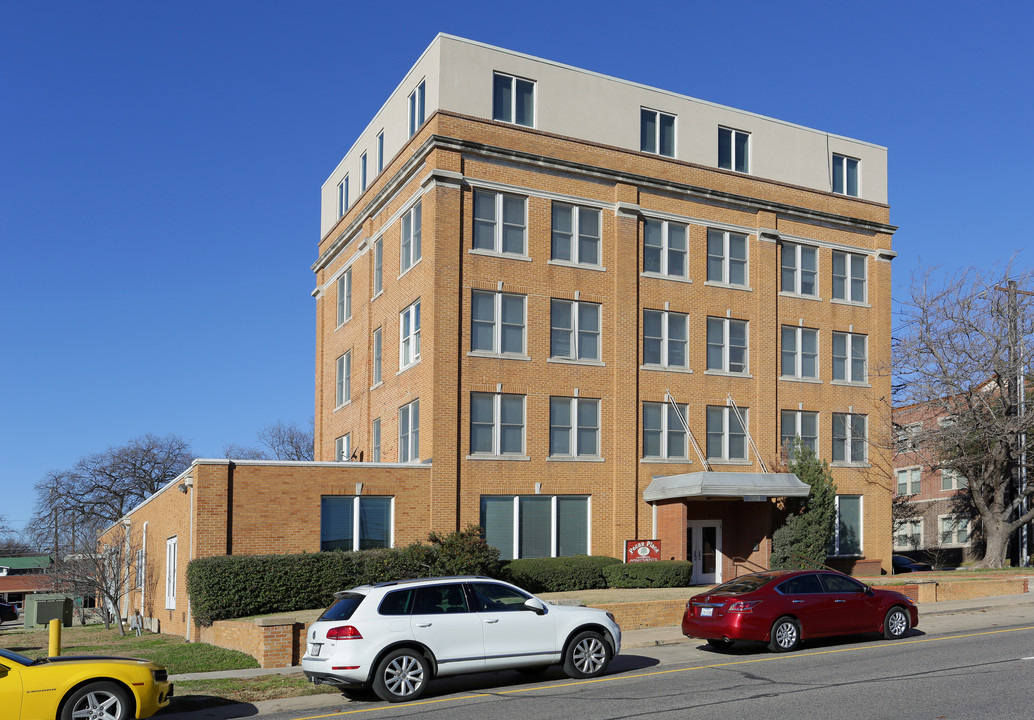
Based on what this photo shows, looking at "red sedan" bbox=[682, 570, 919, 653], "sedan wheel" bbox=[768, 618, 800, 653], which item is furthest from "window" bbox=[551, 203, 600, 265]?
"sedan wheel" bbox=[768, 618, 800, 653]

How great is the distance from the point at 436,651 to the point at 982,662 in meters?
8.41

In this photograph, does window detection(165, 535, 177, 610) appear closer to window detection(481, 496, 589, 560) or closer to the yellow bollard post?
window detection(481, 496, 589, 560)

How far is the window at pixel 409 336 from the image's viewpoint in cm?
3297

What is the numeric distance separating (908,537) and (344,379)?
39.7 metres

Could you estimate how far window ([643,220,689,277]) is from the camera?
1393 inches

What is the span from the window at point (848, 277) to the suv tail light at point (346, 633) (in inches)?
1167

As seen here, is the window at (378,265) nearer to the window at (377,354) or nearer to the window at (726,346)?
the window at (377,354)

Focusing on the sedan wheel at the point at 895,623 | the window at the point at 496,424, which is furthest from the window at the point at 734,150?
the sedan wheel at the point at 895,623

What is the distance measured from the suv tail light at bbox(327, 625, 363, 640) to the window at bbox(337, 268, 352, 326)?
87.5ft

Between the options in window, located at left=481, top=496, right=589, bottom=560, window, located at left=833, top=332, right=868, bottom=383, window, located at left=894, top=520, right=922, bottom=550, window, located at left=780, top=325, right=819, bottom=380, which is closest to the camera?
window, located at left=481, top=496, right=589, bottom=560

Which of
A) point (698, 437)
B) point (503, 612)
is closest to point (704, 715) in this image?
point (503, 612)

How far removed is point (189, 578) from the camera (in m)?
26.2

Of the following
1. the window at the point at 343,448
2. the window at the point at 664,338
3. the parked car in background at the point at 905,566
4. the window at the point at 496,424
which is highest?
the window at the point at 664,338

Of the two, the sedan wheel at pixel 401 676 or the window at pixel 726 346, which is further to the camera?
the window at pixel 726 346
